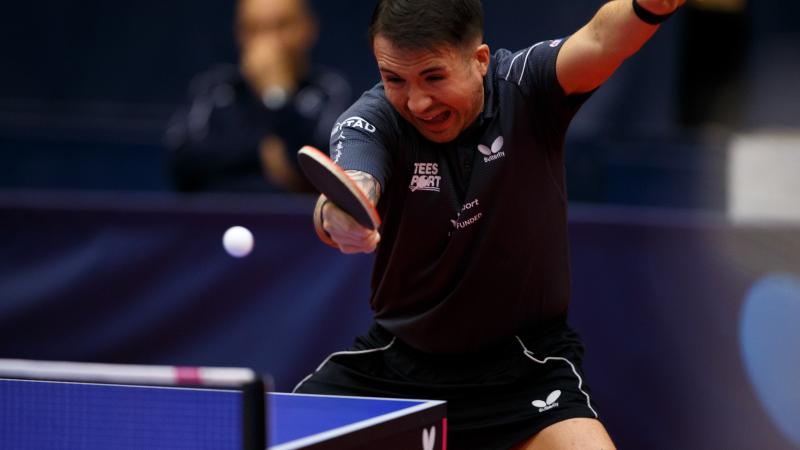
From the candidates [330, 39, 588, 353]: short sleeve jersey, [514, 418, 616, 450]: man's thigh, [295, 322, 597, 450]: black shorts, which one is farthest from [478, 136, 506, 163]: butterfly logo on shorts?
[514, 418, 616, 450]: man's thigh

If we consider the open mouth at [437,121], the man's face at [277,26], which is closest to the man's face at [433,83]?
the open mouth at [437,121]

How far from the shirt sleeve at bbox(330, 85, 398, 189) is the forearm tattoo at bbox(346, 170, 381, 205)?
18 mm

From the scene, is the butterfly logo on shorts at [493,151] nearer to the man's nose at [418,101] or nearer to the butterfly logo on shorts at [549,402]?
the man's nose at [418,101]

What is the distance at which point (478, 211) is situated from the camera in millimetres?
3660

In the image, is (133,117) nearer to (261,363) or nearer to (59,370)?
(261,363)

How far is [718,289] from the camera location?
18.0ft

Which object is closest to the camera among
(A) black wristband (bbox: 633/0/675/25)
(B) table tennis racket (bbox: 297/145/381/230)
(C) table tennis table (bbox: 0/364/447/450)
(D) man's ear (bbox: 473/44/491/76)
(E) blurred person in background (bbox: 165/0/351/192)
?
(B) table tennis racket (bbox: 297/145/381/230)

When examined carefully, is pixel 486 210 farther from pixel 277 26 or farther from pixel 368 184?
pixel 277 26

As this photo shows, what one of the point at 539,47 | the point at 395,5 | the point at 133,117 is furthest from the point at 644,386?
the point at 133,117

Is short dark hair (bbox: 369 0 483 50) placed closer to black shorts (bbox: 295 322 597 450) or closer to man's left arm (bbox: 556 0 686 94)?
man's left arm (bbox: 556 0 686 94)

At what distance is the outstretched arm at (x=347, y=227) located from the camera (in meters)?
3.07

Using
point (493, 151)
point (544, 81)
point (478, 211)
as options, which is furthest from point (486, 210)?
point (544, 81)

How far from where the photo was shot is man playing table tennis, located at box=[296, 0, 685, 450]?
3.46 metres

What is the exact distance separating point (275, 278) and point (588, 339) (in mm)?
1503
